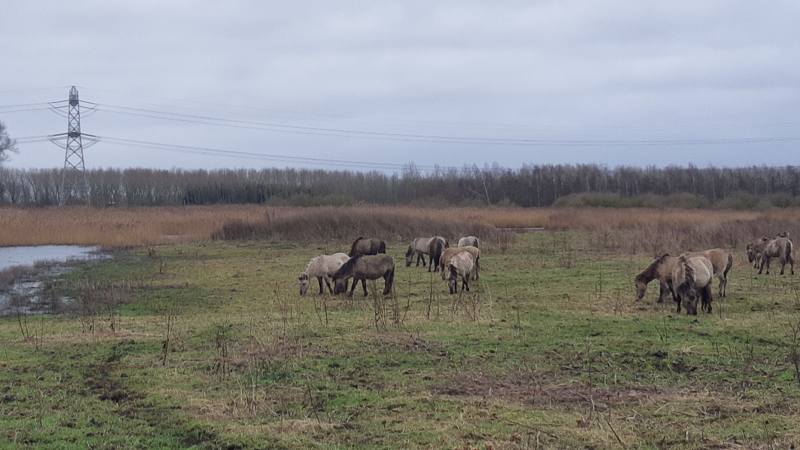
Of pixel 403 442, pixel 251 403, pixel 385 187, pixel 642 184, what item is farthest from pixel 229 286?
pixel 642 184

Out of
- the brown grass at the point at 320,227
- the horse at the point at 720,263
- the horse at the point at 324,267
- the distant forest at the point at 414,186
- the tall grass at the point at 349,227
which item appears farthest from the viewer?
the distant forest at the point at 414,186

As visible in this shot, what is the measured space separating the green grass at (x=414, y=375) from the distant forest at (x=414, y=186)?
56.6 metres

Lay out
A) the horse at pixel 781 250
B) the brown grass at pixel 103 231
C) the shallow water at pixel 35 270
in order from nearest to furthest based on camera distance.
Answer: the shallow water at pixel 35 270 < the horse at pixel 781 250 < the brown grass at pixel 103 231

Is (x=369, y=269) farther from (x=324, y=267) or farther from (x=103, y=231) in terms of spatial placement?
(x=103, y=231)

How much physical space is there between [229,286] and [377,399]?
12390 mm

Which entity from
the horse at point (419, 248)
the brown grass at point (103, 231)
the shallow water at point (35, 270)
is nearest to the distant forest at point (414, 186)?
the brown grass at point (103, 231)

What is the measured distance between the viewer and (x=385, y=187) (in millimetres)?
82750

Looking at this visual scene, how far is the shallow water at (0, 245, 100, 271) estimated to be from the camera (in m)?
30.5

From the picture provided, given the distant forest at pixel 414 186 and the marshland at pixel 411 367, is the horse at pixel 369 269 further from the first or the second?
the distant forest at pixel 414 186

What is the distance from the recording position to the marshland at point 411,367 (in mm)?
7461

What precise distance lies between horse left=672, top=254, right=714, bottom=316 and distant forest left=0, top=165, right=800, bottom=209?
185 feet

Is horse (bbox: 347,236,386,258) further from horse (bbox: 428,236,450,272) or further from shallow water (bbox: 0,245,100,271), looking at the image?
shallow water (bbox: 0,245,100,271)

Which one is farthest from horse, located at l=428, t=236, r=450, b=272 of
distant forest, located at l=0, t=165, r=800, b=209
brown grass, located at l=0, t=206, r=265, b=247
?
distant forest, located at l=0, t=165, r=800, b=209

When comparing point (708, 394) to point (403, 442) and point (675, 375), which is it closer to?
point (675, 375)
